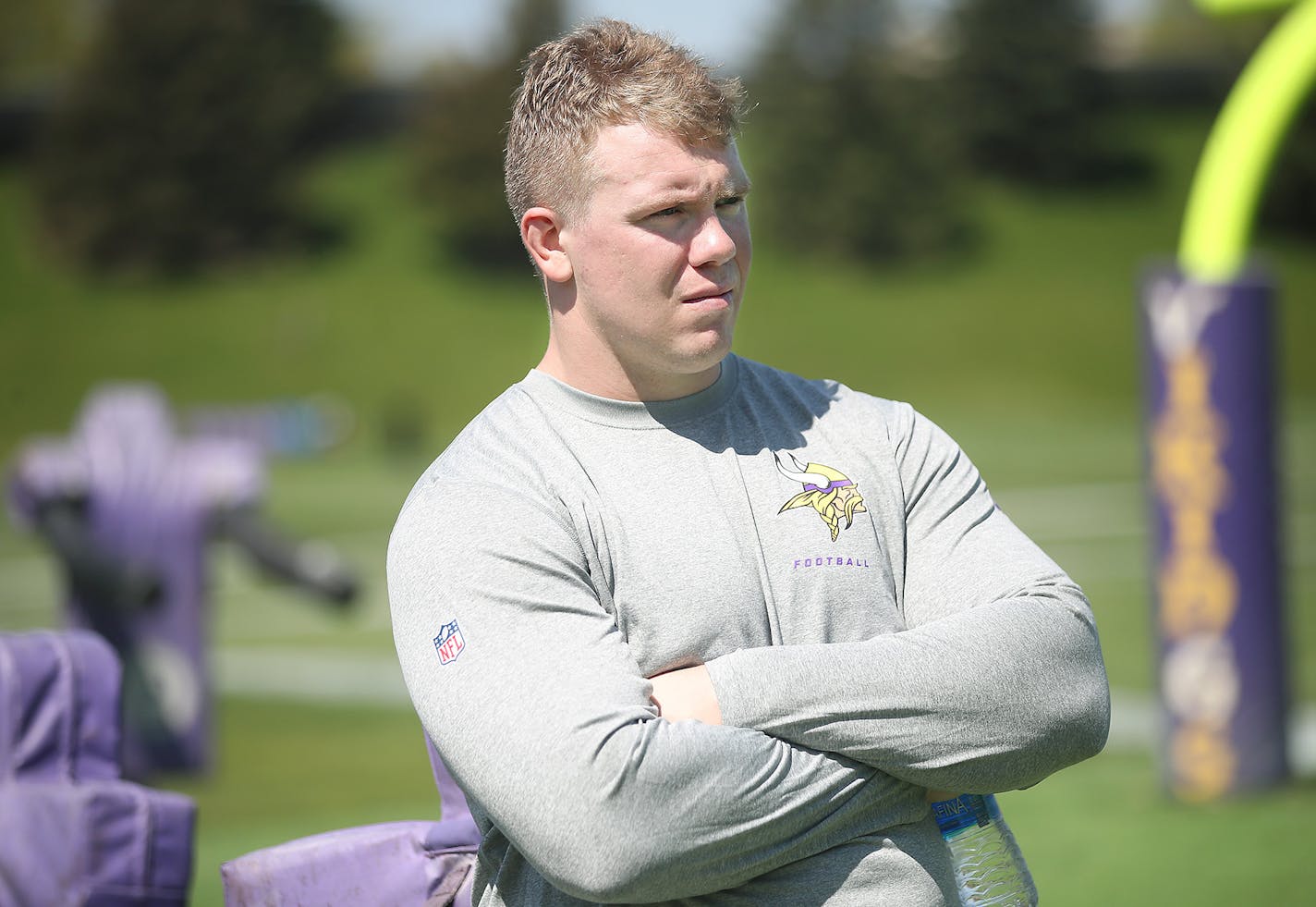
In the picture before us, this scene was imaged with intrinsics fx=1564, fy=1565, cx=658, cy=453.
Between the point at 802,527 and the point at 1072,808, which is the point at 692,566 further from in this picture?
the point at 1072,808

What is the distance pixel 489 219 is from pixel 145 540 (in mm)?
26797

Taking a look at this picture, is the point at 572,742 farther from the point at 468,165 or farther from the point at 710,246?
the point at 468,165

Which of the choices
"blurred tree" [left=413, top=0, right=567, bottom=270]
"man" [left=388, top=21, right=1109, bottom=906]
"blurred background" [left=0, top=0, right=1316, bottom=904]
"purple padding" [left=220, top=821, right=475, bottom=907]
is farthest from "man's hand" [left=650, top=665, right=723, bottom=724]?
"blurred tree" [left=413, top=0, right=567, bottom=270]

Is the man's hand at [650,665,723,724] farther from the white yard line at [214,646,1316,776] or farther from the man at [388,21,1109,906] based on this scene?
Answer: the white yard line at [214,646,1316,776]

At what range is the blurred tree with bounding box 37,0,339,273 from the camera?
34094 millimetres

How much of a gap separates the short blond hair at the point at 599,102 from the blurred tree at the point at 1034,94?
119 feet

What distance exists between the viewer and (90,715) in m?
2.62

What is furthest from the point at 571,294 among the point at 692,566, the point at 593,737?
the point at 593,737

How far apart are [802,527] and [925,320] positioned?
105 feet

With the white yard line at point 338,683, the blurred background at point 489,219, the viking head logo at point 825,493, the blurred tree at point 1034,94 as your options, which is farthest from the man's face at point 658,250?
the blurred tree at point 1034,94

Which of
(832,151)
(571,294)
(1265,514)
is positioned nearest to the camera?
(571,294)

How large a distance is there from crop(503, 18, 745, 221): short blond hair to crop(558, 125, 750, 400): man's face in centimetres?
2

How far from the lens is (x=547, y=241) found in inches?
78.4

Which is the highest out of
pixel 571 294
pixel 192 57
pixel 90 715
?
pixel 192 57
